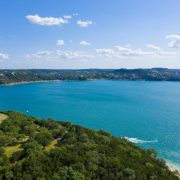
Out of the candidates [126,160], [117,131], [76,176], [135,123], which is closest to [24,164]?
[76,176]

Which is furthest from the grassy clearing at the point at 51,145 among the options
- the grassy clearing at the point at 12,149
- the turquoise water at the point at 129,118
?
the turquoise water at the point at 129,118

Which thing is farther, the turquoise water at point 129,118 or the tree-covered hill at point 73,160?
the turquoise water at point 129,118

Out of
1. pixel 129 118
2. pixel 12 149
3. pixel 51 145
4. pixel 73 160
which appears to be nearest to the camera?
pixel 73 160

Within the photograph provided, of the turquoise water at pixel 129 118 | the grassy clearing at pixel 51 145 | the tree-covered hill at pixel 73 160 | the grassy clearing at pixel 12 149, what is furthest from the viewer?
the turquoise water at pixel 129 118

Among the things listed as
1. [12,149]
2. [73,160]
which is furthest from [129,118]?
[73,160]

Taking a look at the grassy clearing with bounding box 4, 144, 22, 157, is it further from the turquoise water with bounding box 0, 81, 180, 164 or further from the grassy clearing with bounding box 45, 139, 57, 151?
the turquoise water with bounding box 0, 81, 180, 164

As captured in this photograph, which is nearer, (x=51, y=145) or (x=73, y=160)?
(x=73, y=160)

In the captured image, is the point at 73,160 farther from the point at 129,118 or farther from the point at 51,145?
the point at 129,118

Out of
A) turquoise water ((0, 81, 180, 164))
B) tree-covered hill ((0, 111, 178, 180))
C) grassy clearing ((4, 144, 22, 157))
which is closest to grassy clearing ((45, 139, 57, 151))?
tree-covered hill ((0, 111, 178, 180))

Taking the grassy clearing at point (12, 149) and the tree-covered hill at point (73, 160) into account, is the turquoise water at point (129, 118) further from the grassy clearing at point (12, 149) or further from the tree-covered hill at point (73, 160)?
the grassy clearing at point (12, 149)

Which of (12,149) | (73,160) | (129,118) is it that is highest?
(73,160)
